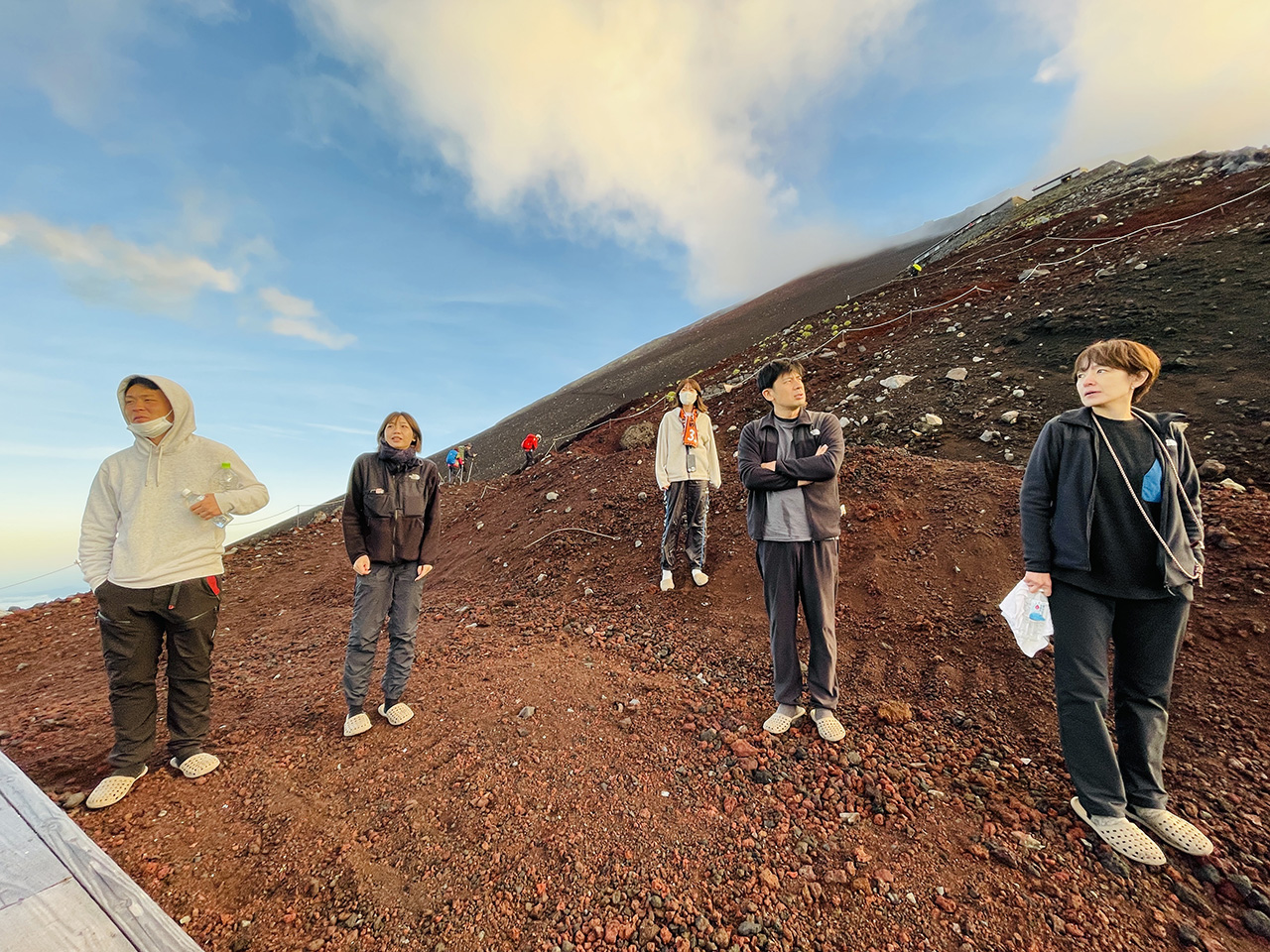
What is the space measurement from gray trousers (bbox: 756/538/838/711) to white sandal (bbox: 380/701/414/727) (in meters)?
2.39

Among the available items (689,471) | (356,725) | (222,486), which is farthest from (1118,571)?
(222,486)

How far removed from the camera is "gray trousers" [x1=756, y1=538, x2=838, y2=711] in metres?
3.13

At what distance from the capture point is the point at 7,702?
532 centimetres

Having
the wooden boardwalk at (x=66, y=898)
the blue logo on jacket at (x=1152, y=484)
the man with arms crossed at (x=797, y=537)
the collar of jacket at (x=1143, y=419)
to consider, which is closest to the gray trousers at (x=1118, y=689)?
the blue logo on jacket at (x=1152, y=484)

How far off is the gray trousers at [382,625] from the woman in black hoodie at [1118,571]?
11.6ft

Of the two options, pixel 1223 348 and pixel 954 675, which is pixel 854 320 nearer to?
pixel 1223 348

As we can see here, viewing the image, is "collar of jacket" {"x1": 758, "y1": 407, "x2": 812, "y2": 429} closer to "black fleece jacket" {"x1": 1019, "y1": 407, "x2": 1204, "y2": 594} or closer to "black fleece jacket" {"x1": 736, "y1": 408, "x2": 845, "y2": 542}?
"black fleece jacket" {"x1": 736, "y1": 408, "x2": 845, "y2": 542}

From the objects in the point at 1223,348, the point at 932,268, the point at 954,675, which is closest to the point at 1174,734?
the point at 954,675

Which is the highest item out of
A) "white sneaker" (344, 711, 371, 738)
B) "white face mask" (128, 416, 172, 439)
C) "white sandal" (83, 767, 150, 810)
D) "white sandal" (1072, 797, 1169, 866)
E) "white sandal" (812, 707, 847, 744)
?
"white face mask" (128, 416, 172, 439)

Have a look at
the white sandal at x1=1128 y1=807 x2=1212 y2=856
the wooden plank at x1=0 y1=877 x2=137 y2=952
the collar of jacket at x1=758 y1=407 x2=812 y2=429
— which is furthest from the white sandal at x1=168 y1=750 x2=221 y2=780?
the white sandal at x1=1128 y1=807 x2=1212 y2=856

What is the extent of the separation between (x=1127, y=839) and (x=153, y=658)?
15.6 feet

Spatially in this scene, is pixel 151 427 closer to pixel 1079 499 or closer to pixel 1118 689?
pixel 1079 499

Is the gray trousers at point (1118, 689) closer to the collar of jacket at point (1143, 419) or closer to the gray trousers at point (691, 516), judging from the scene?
the collar of jacket at point (1143, 419)

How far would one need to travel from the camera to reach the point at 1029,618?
2457 mm
